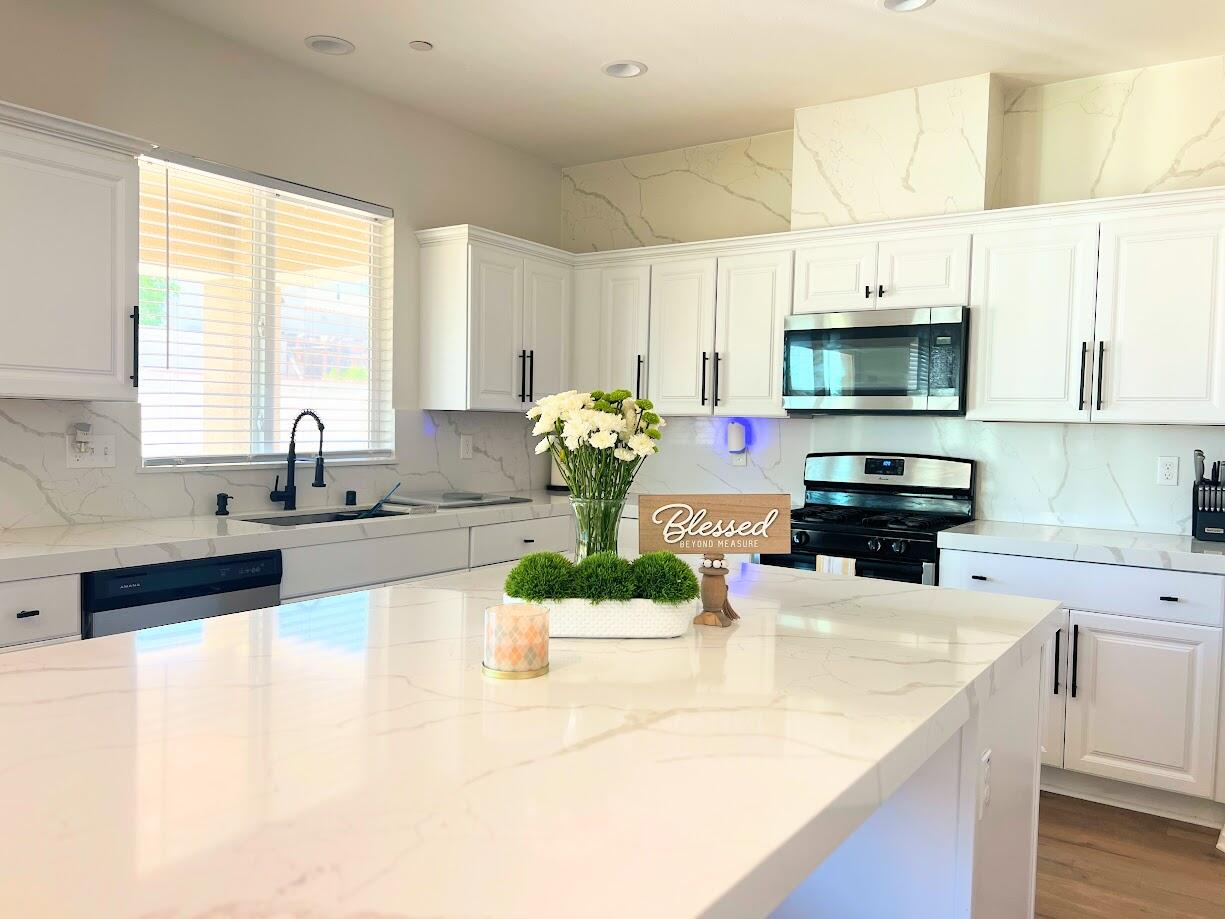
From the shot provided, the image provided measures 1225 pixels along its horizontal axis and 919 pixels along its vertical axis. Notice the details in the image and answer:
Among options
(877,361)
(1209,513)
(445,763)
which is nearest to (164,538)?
(445,763)

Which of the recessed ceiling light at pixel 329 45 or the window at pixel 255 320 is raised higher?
the recessed ceiling light at pixel 329 45

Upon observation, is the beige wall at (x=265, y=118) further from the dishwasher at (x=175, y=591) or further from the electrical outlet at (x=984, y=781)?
the electrical outlet at (x=984, y=781)

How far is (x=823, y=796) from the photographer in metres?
0.97

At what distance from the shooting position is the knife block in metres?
3.34

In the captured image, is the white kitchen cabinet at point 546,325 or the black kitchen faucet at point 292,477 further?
the white kitchen cabinet at point 546,325

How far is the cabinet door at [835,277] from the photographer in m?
3.91

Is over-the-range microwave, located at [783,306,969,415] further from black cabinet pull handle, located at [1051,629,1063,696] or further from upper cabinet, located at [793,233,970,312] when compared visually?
black cabinet pull handle, located at [1051,629,1063,696]

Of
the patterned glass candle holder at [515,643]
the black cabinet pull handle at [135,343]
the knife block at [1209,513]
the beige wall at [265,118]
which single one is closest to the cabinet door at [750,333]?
the beige wall at [265,118]

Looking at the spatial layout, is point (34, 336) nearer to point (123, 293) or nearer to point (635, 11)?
point (123, 293)

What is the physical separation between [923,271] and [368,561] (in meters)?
2.50

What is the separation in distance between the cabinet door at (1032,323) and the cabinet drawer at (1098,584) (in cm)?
59

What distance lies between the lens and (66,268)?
8.71 ft

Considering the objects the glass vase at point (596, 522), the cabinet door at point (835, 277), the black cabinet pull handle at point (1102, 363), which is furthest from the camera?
the cabinet door at point (835, 277)

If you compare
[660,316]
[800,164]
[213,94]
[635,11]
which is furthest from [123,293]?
[800,164]
